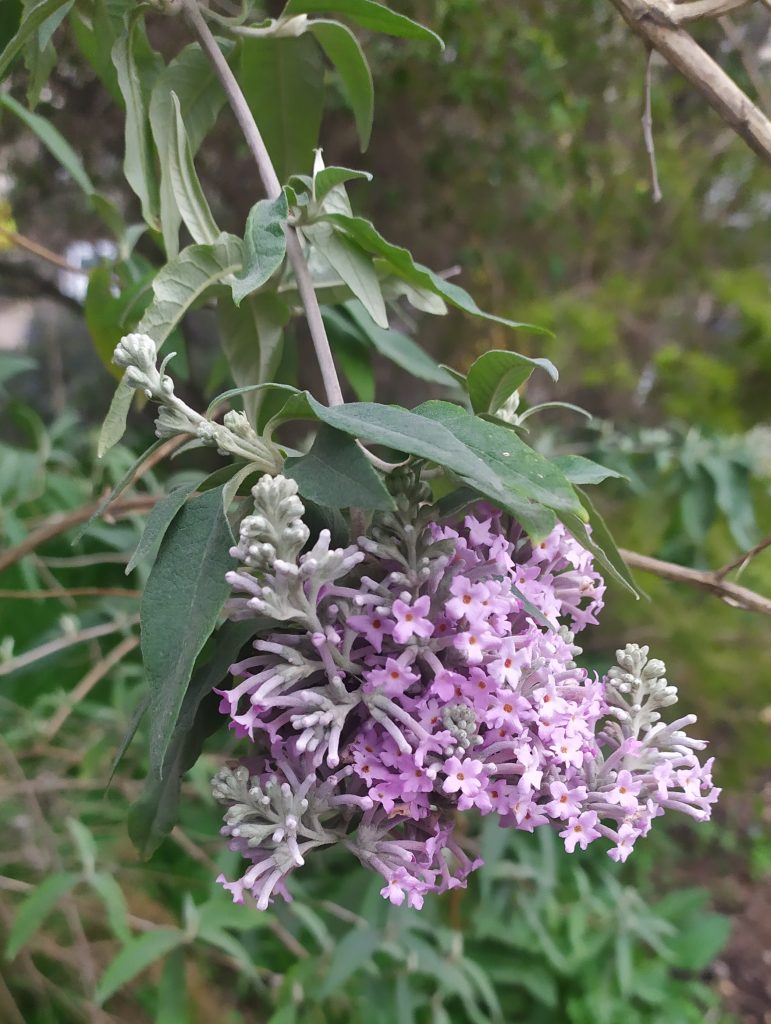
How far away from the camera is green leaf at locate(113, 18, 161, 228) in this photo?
0.51 m

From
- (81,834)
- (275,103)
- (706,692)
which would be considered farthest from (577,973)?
(275,103)

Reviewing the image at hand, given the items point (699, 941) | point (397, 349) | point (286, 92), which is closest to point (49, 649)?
point (397, 349)

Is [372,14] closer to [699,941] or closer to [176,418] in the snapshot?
[176,418]

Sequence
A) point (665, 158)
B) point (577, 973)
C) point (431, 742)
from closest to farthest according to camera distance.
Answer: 1. point (431, 742)
2. point (577, 973)
3. point (665, 158)

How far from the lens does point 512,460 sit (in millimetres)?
339

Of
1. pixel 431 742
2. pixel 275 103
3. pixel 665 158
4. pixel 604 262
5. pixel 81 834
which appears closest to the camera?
pixel 431 742

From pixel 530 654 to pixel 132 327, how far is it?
470mm

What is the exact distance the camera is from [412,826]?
40 cm

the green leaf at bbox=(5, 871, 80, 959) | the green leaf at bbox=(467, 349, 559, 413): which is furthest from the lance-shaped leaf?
the green leaf at bbox=(5, 871, 80, 959)

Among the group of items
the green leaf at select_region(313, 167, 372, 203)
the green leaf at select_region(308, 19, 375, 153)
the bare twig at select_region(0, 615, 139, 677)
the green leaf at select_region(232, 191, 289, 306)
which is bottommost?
the bare twig at select_region(0, 615, 139, 677)

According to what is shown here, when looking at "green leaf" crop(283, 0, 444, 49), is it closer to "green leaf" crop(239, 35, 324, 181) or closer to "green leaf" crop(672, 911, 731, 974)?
"green leaf" crop(239, 35, 324, 181)

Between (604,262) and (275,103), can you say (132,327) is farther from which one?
(604,262)

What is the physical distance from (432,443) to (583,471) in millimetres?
170

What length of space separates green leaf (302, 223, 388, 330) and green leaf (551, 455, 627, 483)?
0.46 ft
